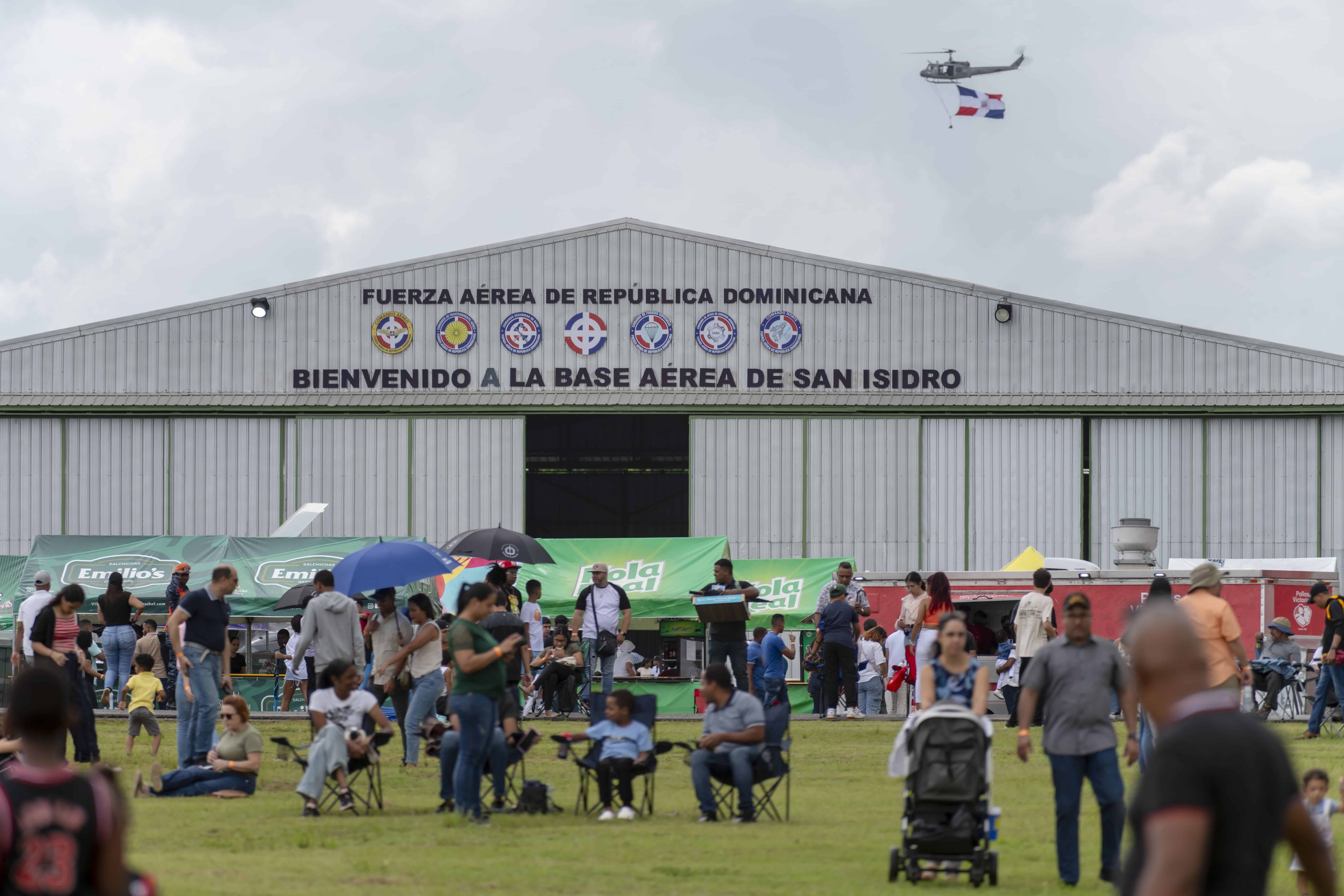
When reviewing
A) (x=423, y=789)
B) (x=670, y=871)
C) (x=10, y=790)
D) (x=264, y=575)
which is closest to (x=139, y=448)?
(x=264, y=575)

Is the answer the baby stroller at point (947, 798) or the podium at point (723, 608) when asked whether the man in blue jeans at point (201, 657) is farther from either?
the baby stroller at point (947, 798)

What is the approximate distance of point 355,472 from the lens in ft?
103

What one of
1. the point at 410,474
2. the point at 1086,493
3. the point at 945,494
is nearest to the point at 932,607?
the point at 945,494

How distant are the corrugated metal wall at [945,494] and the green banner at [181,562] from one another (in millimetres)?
11069

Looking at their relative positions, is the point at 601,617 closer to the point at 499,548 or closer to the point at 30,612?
the point at 499,548

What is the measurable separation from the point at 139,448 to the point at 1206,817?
30413 millimetres

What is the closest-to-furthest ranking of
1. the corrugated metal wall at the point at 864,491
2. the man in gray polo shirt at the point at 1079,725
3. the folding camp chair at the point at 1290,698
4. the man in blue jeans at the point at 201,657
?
the man in gray polo shirt at the point at 1079,725 < the man in blue jeans at the point at 201,657 < the folding camp chair at the point at 1290,698 < the corrugated metal wall at the point at 864,491

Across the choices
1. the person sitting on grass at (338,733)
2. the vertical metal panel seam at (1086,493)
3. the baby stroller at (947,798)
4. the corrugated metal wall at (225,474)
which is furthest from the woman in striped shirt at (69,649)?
the vertical metal panel seam at (1086,493)

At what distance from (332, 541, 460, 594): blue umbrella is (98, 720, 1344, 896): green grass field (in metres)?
1.86

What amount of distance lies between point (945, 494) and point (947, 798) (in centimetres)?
2291

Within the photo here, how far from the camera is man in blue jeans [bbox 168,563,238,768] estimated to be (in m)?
12.8

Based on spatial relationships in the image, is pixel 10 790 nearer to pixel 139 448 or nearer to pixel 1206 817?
pixel 1206 817

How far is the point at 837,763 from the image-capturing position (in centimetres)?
1491

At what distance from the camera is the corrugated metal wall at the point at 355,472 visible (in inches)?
1225
